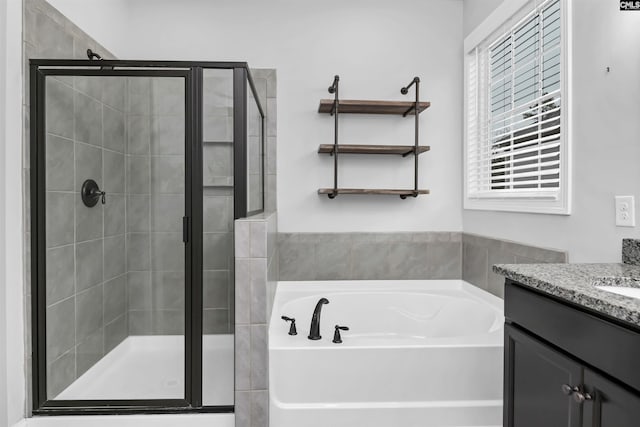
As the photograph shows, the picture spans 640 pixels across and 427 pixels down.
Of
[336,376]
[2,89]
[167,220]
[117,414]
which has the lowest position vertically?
[117,414]

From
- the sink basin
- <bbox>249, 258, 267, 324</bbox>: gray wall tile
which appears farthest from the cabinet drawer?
<bbox>249, 258, 267, 324</bbox>: gray wall tile

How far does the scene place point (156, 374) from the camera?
6.41ft

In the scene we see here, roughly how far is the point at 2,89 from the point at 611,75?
8.32 feet

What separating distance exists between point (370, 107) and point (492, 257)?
1.27 meters

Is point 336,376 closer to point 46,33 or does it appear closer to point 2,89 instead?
point 2,89

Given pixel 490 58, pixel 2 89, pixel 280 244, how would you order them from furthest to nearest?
pixel 280 244, pixel 490 58, pixel 2 89

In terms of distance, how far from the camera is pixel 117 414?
191cm

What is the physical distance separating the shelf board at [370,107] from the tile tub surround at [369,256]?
880 millimetres

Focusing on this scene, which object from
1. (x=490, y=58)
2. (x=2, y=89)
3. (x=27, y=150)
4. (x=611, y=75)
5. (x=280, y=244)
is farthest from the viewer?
(x=280, y=244)

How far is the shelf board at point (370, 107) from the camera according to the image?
270 cm

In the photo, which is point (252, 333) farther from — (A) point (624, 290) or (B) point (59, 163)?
(A) point (624, 290)

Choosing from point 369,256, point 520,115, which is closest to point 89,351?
point 369,256

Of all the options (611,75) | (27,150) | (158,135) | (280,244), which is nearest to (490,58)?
(611,75)

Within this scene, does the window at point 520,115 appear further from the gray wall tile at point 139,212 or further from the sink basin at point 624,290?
the gray wall tile at point 139,212
